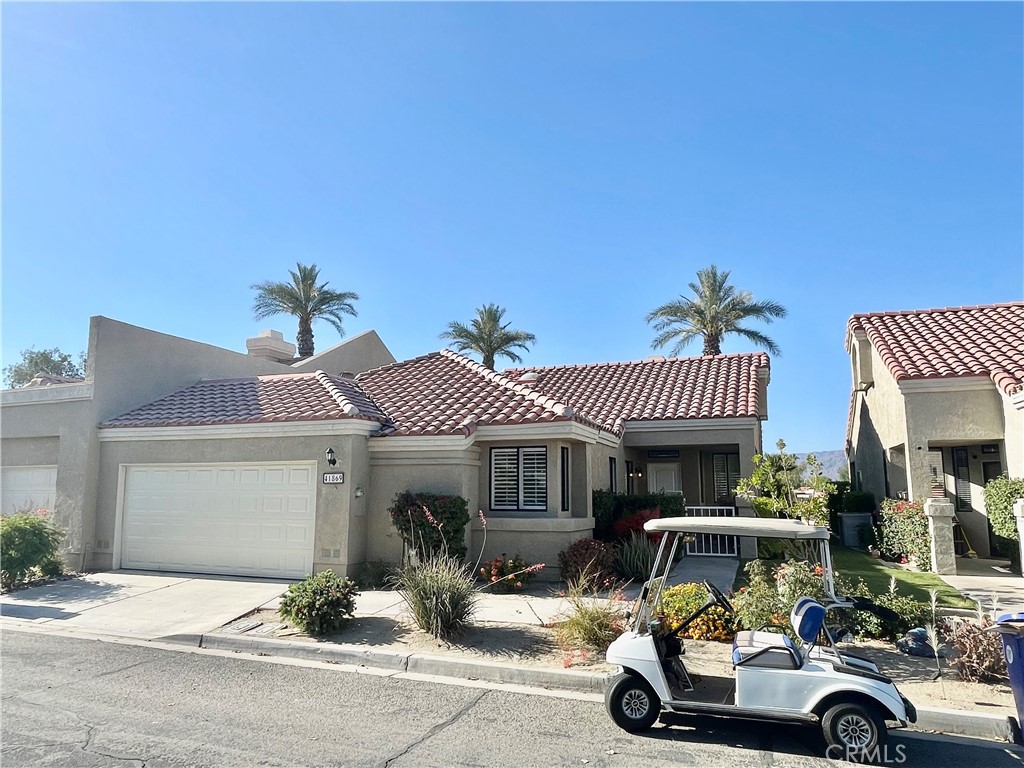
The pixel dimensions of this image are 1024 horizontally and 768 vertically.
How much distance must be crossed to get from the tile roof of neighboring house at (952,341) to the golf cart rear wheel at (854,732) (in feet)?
34.7

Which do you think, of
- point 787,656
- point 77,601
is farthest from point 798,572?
point 77,601

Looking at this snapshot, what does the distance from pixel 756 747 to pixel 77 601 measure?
1139 cm

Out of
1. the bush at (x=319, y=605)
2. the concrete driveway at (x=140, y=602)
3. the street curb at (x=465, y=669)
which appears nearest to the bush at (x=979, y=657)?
the street curb at (x=465, y=669)

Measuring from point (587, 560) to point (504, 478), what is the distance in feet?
8.03

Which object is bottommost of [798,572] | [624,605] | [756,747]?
[756,747]

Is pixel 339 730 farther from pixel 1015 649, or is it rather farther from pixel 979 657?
pixel 979 657

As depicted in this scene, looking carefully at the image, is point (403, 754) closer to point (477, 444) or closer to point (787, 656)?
point (787, 656)

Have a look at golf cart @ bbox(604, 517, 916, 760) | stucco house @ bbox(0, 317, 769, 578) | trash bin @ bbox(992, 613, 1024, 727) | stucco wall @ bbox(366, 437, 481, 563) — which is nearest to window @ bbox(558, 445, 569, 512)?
stucco house @ bbox(0, 317, 769, 578)

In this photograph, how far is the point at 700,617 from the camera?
8438 millimetres

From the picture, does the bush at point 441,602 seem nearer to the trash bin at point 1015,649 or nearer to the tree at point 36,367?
the trash bin at point 1015,649

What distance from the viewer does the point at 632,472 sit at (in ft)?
63.6

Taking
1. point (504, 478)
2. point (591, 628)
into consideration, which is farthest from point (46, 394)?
point (591, 628)

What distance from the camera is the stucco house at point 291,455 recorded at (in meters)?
12.7

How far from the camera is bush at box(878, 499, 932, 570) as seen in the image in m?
13.8
